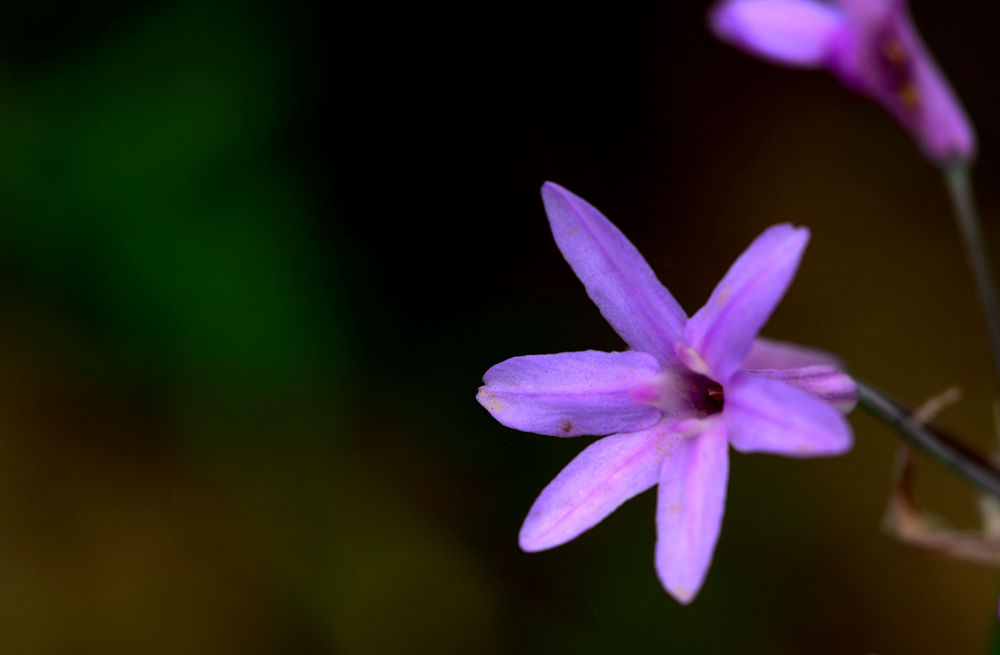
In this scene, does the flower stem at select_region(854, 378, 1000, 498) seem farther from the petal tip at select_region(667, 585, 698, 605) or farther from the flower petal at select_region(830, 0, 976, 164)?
the flower petal at select_region(830, 0, 976, 164)

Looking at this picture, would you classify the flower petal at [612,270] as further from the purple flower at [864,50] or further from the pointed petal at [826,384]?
the purple flower at [864,50]

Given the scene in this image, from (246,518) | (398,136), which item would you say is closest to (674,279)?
(398,136)

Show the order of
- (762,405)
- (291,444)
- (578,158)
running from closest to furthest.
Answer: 1. (762,405)
2. (291,444)
3. (578,158)

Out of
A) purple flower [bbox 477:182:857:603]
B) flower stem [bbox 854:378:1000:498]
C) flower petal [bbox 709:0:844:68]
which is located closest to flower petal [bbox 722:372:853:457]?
purple flower [bbox 477:182:857:603]

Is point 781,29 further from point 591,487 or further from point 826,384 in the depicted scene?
point 591,487

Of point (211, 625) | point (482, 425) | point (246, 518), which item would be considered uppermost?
point (482, 425)

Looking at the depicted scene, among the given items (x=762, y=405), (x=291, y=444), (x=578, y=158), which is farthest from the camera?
(x=578, y=158)

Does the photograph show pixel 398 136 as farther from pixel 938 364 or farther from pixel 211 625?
pixel 938 364
